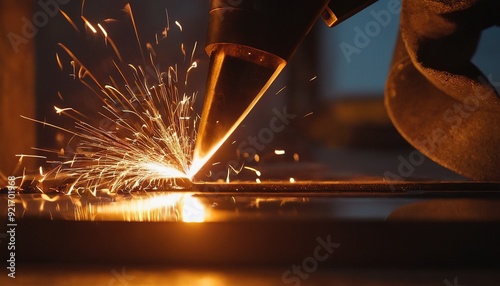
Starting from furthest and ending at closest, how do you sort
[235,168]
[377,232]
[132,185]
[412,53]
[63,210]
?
[235,168], [132,185], [412,53], [63,210], [377,232]

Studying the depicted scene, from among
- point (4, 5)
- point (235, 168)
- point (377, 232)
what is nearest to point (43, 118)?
point (4, 5)

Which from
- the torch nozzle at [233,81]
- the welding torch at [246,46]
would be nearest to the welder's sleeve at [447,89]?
the welding torch at [246,46]

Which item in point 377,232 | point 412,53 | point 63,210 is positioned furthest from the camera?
point 412,53

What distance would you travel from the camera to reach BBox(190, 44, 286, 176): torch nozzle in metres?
1.05

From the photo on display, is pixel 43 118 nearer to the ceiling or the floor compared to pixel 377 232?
nearer to the ceiling

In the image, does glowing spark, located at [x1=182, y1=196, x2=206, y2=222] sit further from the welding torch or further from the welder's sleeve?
the welder's sleeve

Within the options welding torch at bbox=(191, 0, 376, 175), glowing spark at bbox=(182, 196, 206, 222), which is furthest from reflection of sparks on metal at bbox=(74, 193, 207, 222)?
welding torch at bbox=(191, 0, 376, 175)

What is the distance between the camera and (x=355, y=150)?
2.28 m

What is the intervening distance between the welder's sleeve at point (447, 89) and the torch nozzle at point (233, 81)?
484 millimetres

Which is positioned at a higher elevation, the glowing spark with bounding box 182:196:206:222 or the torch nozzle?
the torch nozzle

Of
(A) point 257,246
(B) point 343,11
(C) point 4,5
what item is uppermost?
(C) point 4,5

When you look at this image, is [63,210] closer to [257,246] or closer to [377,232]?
[257,246]

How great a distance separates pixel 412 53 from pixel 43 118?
58.9 inches

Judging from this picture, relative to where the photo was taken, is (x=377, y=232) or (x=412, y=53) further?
(x=412, y=53)
